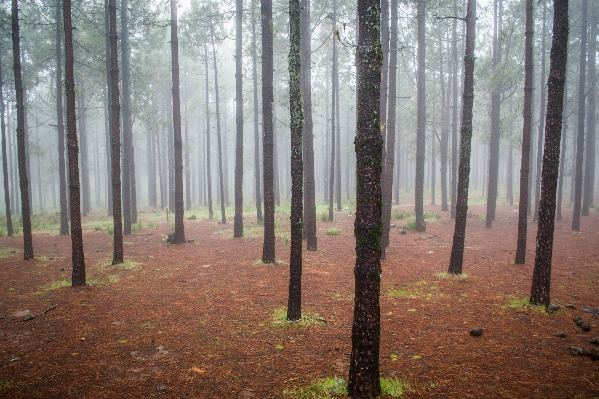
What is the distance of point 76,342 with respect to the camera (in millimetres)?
6004

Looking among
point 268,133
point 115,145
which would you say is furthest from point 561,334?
point 115,145

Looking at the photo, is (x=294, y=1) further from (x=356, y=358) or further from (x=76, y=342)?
(x=76, y=342)

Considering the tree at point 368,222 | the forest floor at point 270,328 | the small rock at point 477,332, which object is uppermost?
the tree at point 368,222

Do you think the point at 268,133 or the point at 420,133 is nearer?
the point at 268,133

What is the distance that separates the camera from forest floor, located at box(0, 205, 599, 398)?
4625 mm

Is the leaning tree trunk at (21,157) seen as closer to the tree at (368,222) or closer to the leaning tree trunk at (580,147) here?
the tree at (368,222)

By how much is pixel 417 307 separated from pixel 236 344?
4040mm

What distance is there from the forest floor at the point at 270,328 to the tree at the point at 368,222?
0.69m

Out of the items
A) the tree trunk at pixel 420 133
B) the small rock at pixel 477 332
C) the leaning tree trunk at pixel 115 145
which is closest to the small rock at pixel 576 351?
the small rock at pixel 477 332

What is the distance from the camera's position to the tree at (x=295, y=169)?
657cm

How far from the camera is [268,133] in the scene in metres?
10.6

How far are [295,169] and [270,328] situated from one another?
3.04 m

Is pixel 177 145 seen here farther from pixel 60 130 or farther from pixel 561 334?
pixel 561 334

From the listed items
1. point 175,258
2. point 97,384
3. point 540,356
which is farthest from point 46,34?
point 540,356
